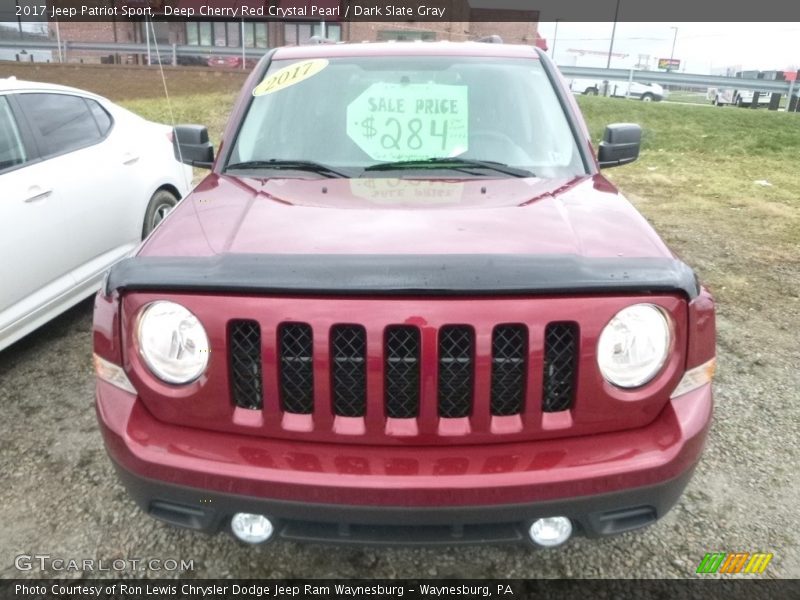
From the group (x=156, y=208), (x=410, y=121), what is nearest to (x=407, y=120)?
(x=410, y=121)

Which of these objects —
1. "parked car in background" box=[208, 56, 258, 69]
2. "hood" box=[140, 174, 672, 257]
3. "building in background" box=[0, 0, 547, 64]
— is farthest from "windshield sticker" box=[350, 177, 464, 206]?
"building in background" box=[0, 0, 547, 64]

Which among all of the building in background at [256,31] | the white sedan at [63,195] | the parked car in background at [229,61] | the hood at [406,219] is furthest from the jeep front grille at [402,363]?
the building in background at [256,31]

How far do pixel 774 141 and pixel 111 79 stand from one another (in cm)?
1766

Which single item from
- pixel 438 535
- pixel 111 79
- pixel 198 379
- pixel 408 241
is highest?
pixel 408 241

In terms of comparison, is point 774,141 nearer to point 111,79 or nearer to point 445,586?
point 445,586

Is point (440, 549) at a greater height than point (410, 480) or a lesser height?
lesser

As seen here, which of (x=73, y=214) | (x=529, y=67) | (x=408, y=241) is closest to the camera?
(x=408, y=241)

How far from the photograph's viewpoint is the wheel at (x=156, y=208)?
463cm

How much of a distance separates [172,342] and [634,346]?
4.09ft

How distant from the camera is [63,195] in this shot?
3.74 metres

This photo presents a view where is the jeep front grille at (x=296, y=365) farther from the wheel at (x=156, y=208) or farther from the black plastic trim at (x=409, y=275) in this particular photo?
the wheel at (x=156, y=208)

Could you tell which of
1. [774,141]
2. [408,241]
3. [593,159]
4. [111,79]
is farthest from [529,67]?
[111,79]

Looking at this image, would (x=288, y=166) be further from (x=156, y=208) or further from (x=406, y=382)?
(x=156, y=208)

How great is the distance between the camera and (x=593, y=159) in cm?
280
